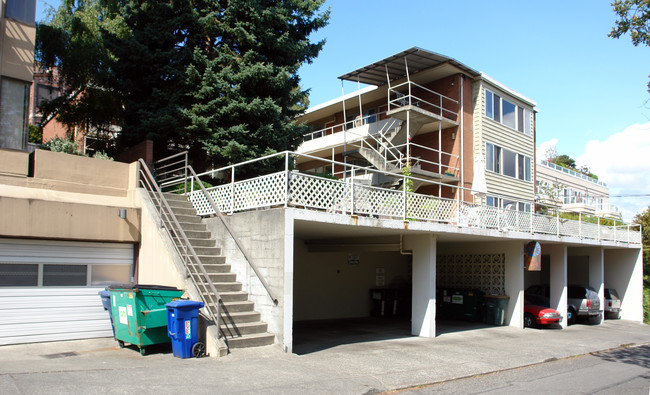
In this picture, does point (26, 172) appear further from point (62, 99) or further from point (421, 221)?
point (421, 221)

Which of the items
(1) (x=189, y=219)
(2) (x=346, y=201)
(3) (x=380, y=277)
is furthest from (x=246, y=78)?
(3) (x=380, y=277)

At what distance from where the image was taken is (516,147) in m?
27.0

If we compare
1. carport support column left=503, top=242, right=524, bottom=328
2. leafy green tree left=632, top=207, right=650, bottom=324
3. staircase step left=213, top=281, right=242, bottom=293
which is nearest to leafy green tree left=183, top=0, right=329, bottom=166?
staircase step left=213, top=281, right=242, bottom=293

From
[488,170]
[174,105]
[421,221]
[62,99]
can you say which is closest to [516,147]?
[488,170]

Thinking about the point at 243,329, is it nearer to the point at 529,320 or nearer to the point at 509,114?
the point at 529,320

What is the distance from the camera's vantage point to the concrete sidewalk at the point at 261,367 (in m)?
7.21

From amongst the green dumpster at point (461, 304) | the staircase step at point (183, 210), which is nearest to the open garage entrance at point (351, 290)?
the green dumpster at point (461, 304)

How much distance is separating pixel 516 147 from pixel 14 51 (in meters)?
23.1

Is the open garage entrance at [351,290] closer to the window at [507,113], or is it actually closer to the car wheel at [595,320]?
the car wheel at [595,320]

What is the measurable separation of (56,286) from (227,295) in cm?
400

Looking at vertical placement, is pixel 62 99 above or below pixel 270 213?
above

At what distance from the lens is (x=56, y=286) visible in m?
11.2

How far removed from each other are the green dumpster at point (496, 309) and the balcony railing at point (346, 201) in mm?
2526

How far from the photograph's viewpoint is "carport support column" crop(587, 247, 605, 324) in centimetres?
2161
